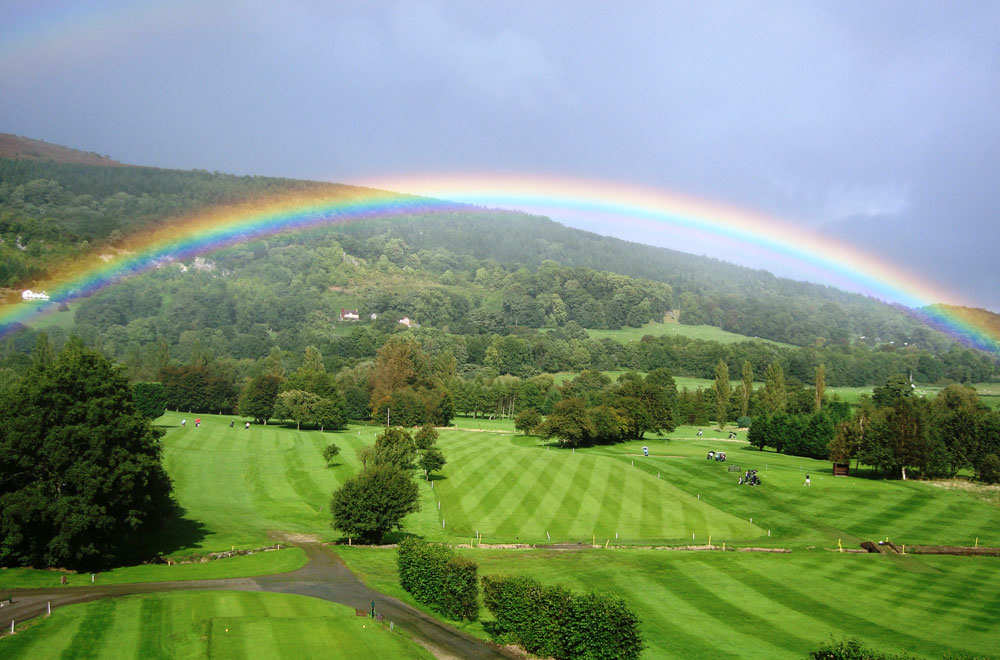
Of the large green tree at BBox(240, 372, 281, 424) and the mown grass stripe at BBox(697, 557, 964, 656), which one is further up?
the large green tree at BBox(240, 372, 281, 424)

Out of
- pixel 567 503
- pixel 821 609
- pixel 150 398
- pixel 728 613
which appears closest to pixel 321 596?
pixel 728 613

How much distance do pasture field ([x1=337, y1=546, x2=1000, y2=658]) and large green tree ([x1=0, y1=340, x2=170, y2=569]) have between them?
1484 centimetres

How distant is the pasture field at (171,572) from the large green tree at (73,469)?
1.37 metres

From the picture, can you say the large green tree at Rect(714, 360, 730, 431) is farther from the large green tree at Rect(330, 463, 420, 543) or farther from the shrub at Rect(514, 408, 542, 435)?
the large green tree at Rect(330, 463, 420, 543)

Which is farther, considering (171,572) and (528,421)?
(528,421)

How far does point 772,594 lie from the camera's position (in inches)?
1571

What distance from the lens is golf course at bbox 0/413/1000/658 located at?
2984cm

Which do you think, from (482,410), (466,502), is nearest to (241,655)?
(466,502)

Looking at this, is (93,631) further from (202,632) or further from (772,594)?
(772,594)

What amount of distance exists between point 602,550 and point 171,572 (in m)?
29.4

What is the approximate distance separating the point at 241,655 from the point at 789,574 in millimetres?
34427

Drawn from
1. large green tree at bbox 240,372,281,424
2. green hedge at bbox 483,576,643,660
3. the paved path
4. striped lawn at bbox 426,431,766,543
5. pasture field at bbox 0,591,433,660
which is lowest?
striped lawn at bbox 426,431,766,543

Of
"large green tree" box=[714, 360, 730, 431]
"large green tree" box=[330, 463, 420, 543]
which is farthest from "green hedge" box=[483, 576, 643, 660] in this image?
"large green tree" box=[714, 360, 730, 431]

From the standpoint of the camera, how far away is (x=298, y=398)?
114750 millimetres
